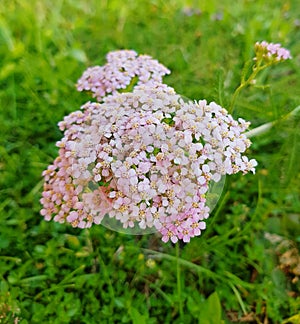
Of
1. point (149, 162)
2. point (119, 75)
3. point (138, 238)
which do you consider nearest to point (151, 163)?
point (149, 162)

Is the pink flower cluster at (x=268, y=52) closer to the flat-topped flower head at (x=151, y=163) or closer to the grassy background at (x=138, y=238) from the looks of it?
the grassy background at (x=138, y=238)

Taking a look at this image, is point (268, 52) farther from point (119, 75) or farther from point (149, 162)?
point (149, 162)

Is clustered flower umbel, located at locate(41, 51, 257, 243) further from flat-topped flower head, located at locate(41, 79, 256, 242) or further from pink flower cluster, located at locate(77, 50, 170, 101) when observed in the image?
pink flower cluster, located at locate(77, 50, 170, 101)

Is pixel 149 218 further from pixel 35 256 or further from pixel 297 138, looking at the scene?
pixel 297 138

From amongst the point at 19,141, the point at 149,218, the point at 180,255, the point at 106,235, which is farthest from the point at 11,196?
the point at 149,218

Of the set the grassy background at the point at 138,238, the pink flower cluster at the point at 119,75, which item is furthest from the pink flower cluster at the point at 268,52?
the pink flower cluster at the point at 119,75
